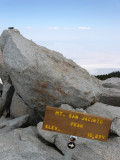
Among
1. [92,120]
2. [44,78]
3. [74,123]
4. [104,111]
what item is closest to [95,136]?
[92,120]

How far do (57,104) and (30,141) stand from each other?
1.70m

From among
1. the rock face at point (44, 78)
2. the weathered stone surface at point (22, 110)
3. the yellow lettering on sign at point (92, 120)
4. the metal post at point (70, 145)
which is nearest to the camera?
the yellow lettering on sign at point (92, 120)

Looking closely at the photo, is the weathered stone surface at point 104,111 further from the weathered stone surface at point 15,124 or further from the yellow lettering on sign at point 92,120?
the yellow lettering on sign at point 92,120

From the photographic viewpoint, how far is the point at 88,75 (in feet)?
34.1

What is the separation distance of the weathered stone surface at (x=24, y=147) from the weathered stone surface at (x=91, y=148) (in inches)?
13.5

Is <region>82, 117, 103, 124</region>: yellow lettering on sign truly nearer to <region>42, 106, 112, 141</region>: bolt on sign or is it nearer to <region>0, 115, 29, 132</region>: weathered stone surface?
<region>42, 106, 112, 141</region>: bolt on sign

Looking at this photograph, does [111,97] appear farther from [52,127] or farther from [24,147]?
[52,127]

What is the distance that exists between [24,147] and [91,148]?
212 cm

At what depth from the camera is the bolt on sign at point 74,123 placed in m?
6.14

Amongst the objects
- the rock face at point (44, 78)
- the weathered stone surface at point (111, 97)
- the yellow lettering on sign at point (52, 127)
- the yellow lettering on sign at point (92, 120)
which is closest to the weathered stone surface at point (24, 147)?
the rock face at point (44, 78)

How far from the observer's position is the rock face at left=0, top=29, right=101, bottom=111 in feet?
28.9

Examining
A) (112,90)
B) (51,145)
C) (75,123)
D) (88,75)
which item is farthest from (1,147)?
(112,90)

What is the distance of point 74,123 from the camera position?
616 cm

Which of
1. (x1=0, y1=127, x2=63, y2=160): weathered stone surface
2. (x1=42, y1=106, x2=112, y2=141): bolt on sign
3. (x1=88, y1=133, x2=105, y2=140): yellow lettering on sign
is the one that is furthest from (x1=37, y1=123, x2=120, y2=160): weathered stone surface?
(x1=42, y1=106, x2=112, y2=141): bolt on sign
